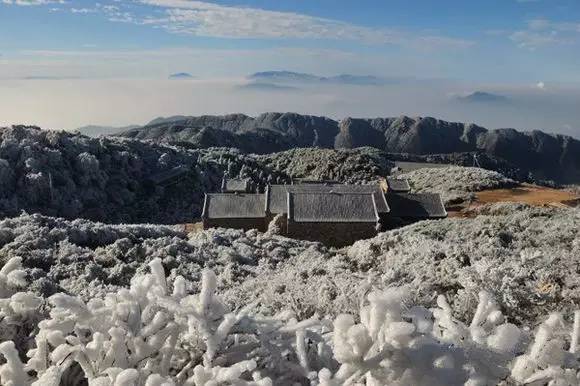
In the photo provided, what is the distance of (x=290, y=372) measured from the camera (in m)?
2.79

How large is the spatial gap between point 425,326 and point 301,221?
28212mm

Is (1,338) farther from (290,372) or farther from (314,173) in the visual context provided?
(314,173)

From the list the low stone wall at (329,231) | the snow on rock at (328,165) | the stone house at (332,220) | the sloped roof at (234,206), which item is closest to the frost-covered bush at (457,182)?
the snow on rock at (328,165)

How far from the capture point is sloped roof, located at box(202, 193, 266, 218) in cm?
3450

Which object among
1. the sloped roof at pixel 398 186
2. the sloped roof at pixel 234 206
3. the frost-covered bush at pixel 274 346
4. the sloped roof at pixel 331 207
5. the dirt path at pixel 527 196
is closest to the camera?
the frost-covered bush at pixel 274 346

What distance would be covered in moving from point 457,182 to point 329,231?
35314 mm

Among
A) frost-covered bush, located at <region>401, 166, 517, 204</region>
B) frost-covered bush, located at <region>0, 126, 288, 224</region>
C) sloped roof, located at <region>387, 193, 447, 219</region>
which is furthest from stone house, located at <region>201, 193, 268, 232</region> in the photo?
frost-covered bush, located at <region>401, 166, 517, 204</region>

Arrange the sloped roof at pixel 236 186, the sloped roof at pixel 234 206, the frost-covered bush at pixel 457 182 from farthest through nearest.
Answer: the frost-covered bush at pixel 457 182 → the sloped roof at pixel 236 186 → the sloped roof at pixel 234 206

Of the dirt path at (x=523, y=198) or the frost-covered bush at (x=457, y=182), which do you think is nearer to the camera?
the dirt path at (x=523, y=198)

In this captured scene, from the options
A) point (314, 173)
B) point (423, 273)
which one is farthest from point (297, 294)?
point (314, 173)

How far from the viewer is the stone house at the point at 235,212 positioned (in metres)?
34.2

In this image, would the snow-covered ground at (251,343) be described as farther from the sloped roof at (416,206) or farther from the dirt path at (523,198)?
the dirt path at (523,198)

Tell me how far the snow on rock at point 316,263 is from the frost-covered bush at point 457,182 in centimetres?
3483

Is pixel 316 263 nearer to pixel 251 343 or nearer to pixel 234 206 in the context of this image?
pixel 251 343
